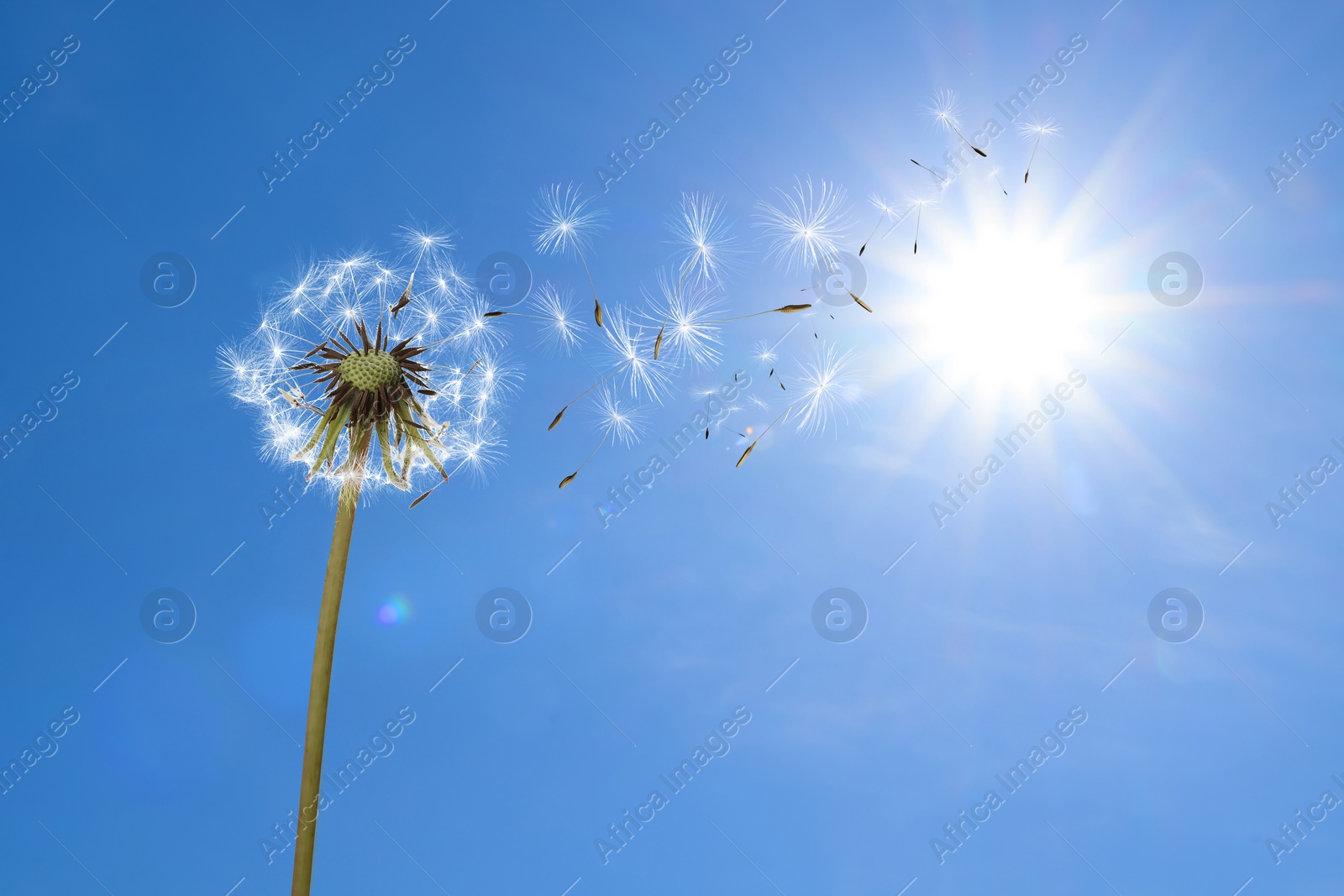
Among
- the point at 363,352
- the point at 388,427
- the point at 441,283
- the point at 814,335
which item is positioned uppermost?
the point at 441,283

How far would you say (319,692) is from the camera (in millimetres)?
12203

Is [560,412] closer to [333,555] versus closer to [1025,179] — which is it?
[333,555]

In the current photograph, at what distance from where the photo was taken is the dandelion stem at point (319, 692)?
12.2 m

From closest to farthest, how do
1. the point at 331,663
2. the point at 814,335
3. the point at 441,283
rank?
the point at 814,335 → the point at 331,663 → the point at 441,283

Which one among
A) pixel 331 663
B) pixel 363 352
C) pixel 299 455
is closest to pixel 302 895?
pixel 331 663

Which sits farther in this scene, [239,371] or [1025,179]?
[239,371]

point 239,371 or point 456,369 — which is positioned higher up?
point 239,371

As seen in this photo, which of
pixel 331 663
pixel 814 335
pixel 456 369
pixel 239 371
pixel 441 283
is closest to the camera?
pixel 814 335

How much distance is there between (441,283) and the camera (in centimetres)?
1467

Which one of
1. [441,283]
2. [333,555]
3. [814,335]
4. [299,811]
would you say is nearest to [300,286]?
[441,283]

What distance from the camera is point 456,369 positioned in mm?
13789

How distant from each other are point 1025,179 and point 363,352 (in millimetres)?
9237

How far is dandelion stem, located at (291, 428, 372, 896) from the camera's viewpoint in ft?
40.0

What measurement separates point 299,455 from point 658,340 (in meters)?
5.39
